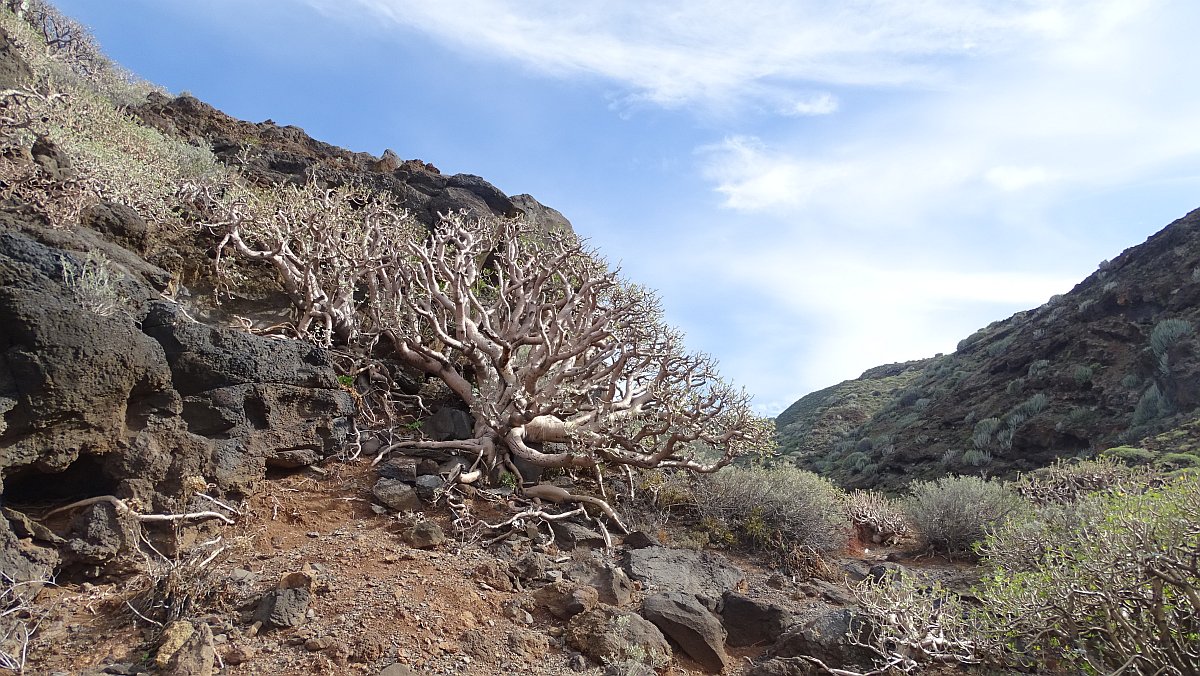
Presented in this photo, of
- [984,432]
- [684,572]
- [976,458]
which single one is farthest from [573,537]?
[984,432]

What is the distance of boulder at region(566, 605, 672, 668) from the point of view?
4695mm

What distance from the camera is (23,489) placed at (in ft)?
15.8

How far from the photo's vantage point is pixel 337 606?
15.1 feet

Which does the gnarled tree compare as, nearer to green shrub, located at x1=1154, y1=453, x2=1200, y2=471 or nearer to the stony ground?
the stony ground

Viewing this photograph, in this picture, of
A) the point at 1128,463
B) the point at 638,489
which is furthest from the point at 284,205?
the point at 1128,463

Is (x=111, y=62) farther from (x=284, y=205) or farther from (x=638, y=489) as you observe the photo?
(x=638, y=489)

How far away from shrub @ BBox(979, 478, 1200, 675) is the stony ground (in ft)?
6.67

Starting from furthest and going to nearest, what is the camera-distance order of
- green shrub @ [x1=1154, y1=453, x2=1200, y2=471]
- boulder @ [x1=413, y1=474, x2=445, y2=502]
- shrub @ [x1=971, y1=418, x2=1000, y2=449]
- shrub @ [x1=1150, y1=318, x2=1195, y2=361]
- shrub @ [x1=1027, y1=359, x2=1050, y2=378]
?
shrub @ [x1=1027, y1=359, x2=1050, y2=378], shrub @ [x1=971, y1=418, x2=1000, y2=449], shrub @ [x1=1150, y1=318, x2=1195, y2=361], green shrub @ [x1=1154, y1=453, x2=1200, y2=471], boulder @ [x1=413, y1=474, x2=445, y2=502]

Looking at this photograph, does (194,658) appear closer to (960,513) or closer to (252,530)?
(252,530)

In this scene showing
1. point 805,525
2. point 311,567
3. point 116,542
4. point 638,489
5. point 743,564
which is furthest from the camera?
point 638,489

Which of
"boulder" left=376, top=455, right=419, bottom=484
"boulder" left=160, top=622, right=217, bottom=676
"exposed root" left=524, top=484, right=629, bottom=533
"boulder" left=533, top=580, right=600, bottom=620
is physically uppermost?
"boulder" left=376, top=455, right=419, bottom=484

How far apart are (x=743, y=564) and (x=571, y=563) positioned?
7.65 ft

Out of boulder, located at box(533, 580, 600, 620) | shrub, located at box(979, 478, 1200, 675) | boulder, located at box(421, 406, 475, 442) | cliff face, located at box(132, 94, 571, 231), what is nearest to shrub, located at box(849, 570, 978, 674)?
shrub, located at box(979, 478, 1200, 675)

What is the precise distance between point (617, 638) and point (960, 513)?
6.53 m
